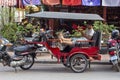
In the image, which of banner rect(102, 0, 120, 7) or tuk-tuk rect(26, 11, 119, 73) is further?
banner rect(102, 0, 120, 7)

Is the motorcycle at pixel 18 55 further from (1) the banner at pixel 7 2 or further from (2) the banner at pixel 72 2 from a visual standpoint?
(1) the banner at pixel 7 2

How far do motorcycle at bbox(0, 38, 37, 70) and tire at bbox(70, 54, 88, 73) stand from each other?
53.8 inches

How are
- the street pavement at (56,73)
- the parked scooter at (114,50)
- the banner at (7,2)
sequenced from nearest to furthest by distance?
the street pavement at (56,73)
the parked scooter at (114,50)
the banner at (7,2)

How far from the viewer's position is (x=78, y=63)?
40.2ft

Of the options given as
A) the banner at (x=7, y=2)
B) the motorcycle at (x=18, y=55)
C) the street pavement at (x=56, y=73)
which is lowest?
the street pavement at (x=56, y=73)

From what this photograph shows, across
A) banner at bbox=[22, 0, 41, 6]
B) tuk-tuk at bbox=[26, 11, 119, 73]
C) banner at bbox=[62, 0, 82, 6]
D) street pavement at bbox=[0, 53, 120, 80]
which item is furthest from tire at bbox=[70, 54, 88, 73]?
→ banner at bbox=[22, 0, 41, 6]

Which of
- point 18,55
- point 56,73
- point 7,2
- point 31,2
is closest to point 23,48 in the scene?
point 18,55

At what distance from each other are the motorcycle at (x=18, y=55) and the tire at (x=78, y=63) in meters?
1.37

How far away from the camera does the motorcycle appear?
40.2ft

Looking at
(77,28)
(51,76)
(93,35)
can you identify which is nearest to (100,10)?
(77,28)

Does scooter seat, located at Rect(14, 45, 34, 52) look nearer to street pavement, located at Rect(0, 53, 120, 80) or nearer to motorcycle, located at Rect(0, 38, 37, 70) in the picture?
motorcycle, located at Rect(0, 38, 37, 70)

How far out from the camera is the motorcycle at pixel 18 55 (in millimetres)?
12258

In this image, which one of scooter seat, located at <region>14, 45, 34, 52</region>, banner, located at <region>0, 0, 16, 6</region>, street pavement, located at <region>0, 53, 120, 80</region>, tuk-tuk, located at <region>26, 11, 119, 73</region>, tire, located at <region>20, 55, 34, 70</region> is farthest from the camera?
banner, located at <region>0, 0, 16, 6</region>

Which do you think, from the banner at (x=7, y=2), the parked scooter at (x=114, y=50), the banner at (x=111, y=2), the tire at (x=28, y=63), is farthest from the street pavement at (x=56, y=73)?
the banner at (x=7, y=2)
